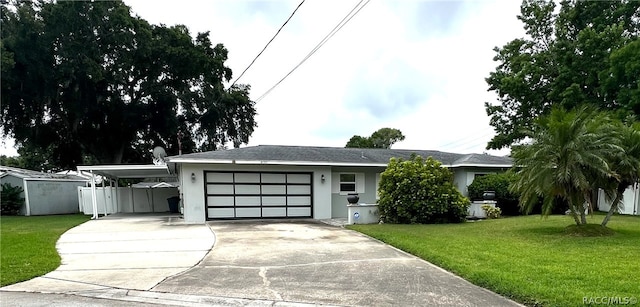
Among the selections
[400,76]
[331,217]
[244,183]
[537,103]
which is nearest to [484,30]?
[400,76]

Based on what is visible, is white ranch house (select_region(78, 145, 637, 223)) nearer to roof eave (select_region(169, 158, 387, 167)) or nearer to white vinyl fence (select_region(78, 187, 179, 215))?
roof eave (select_region(169, 158, 387, 167))

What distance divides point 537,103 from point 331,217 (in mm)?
14531

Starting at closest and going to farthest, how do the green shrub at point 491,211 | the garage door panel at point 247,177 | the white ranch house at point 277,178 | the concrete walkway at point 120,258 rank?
the concrete walkway at point 120,258
the white ranch house at point 277,178
the green shrub at point 491,211
the garage door panel at point 247,177

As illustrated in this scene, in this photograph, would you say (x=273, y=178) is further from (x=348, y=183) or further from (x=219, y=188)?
(x=348, y=183)

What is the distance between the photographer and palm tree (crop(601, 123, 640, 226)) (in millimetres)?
7791

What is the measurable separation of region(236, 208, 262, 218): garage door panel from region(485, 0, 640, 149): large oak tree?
15.2 metres

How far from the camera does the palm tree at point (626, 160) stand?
7791 mm

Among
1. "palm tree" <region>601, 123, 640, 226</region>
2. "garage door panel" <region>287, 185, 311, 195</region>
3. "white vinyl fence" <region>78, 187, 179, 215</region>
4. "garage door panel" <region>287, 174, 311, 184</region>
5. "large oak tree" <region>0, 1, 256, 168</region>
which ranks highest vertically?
"large oak tree" <region>0, 1, 256, 168</region>

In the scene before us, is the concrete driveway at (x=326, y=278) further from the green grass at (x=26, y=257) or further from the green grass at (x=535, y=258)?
the green grass at (x=26, y=257)

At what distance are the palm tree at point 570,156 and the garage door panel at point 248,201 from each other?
9090 mm

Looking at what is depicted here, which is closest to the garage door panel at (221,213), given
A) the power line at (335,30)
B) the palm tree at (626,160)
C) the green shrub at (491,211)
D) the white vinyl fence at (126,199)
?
A: the power line at (335,30)

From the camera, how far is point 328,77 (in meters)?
13.3

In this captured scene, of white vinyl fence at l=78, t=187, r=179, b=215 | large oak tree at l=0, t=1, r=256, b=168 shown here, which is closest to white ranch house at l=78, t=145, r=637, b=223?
white vinyl fence at l=78, t=187, r=179, b=215

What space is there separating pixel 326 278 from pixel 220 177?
9110 millimetres
